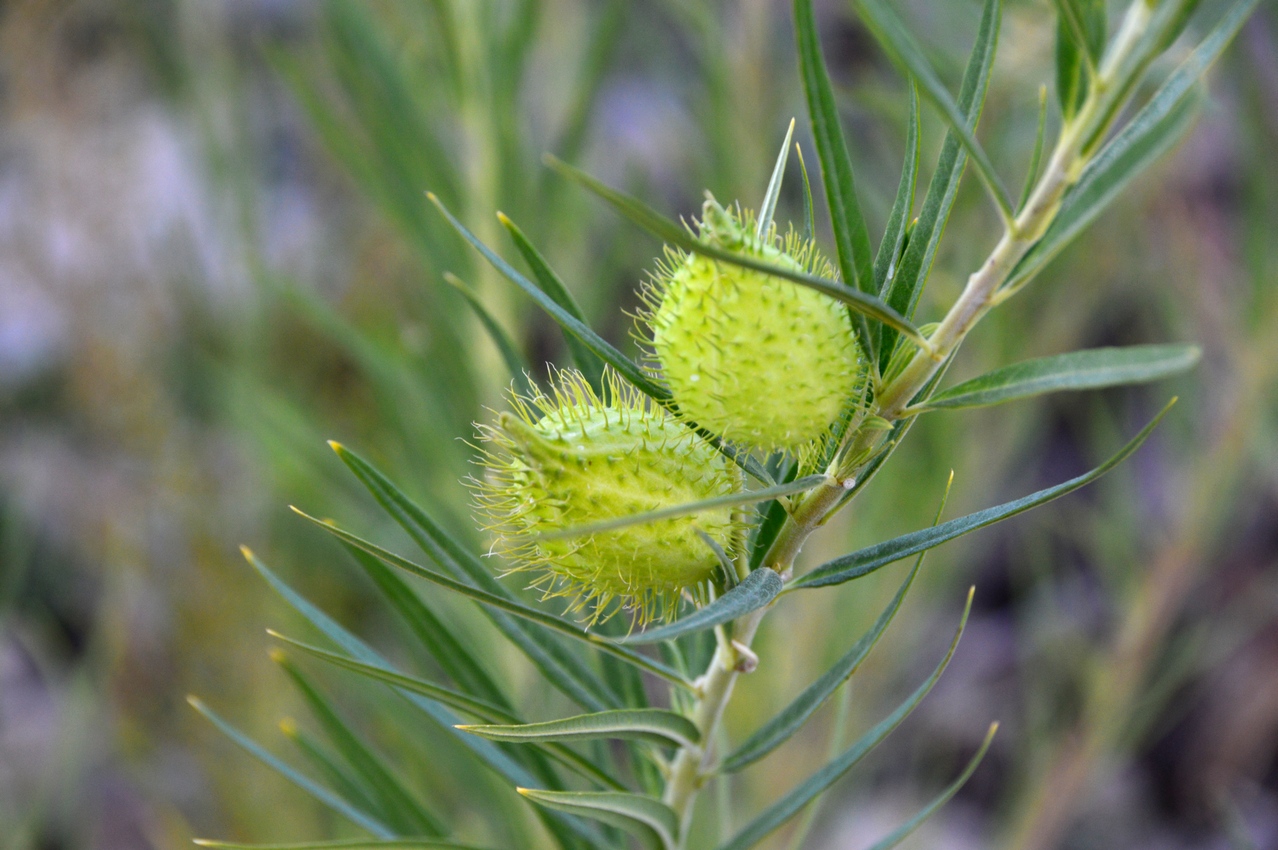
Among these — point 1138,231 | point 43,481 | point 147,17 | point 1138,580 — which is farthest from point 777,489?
point 43,481

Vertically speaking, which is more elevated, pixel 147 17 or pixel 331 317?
pixel 147 17

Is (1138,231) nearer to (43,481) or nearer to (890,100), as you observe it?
(890,100)

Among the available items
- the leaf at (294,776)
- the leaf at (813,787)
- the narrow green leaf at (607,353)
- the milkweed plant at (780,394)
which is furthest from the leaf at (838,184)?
the leaf at (294,776)

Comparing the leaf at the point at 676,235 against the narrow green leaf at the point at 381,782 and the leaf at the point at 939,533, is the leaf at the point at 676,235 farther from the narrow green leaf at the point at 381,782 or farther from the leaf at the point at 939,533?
the narrow green leaf at the point at 381,782

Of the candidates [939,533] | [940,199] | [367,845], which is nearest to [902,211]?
[940,199]

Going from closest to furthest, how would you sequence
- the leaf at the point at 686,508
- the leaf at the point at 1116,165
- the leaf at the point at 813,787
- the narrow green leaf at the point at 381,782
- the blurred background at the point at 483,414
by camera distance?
the leaf at the point at 686,508
the leaf at the point at 1116,165
the leaf at the point at 813,787
the narrow green leaf at the point at 381,782
the blurred background at the point at 483,414

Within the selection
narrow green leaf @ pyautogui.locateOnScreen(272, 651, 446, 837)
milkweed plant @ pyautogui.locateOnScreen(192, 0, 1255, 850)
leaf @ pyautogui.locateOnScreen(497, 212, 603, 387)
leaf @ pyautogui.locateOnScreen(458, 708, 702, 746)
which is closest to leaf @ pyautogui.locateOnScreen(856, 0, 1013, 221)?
milkweed plant @ pyautogui.locateOnScreen(192, 0, 1255, 850)

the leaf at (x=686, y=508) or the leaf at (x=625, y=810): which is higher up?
the leaf at (x=686, y=508)
